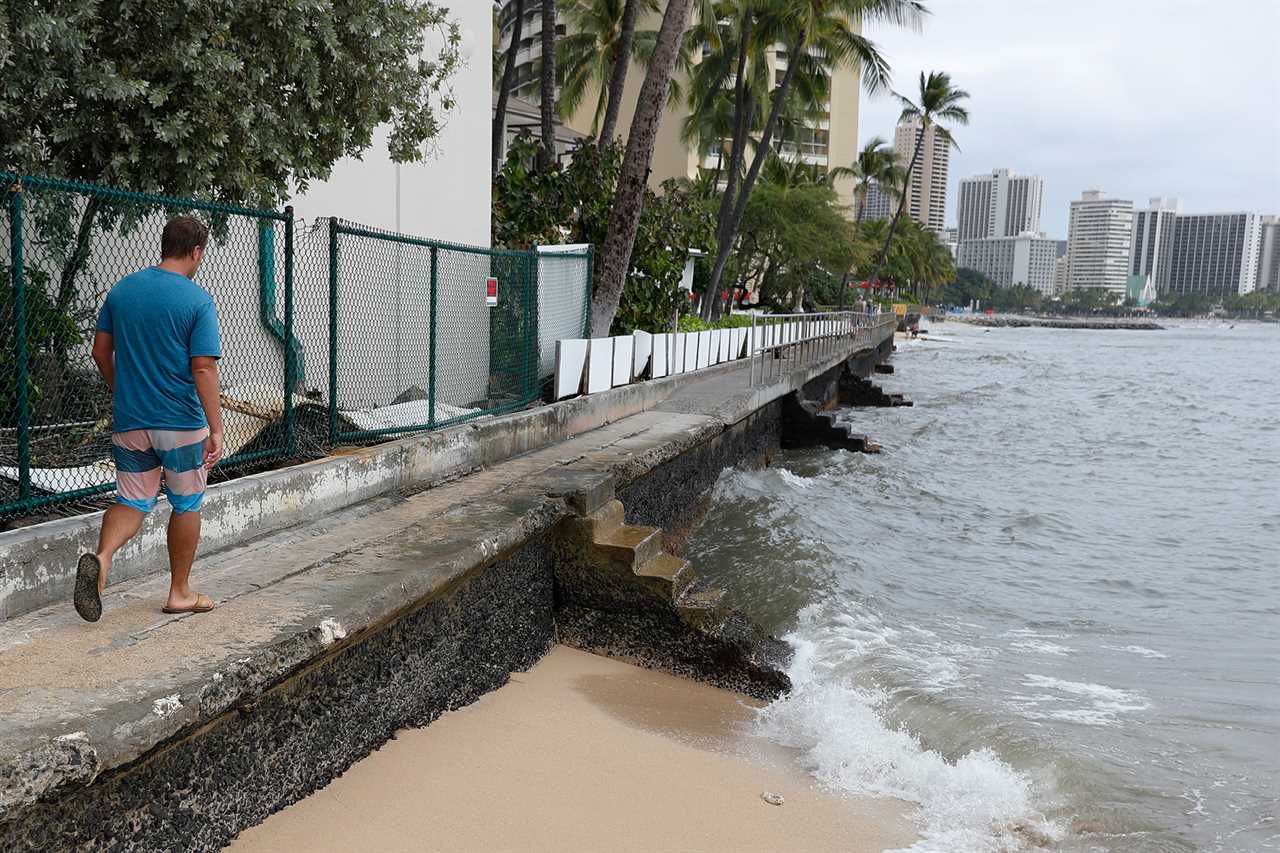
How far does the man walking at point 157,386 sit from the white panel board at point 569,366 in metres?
7.60

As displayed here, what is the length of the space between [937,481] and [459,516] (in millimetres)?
13013

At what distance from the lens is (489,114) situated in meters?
13.1

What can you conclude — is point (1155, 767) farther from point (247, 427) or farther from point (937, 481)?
point (937, 481)

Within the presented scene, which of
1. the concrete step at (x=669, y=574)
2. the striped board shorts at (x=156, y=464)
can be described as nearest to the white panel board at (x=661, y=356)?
the concrete step at (x=669, y=574)

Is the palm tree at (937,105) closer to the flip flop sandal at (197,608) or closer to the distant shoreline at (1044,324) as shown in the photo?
the flip flop sandal at (197,608)

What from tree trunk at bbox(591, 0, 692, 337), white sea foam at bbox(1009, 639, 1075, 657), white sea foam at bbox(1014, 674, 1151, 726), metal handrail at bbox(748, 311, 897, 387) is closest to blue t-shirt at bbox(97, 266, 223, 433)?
white sea foam at bbox(1014, 674, 1151, 726)

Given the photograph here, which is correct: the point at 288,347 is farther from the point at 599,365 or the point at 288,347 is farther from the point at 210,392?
the point at 599,365

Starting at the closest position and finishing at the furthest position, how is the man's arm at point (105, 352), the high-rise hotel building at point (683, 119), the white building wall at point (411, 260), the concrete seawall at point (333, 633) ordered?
the concrete seawall at point (333, 633) → the man's arm at point (105, 352) → the white building wall at point (411, 260) → the high-rise hotel building at point (683, 119)

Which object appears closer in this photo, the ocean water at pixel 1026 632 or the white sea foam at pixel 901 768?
the white sea foam at pixel 901 768

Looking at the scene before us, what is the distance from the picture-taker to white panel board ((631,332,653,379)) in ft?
52.1

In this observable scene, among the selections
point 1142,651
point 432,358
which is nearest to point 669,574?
point 432,358

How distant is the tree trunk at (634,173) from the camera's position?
14.5 m

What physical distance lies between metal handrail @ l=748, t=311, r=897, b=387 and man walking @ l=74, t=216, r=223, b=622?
14180 mm

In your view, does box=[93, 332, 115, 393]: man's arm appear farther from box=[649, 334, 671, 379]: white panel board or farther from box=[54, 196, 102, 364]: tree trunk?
box=[649, 334, 671, 379]: white panel board
